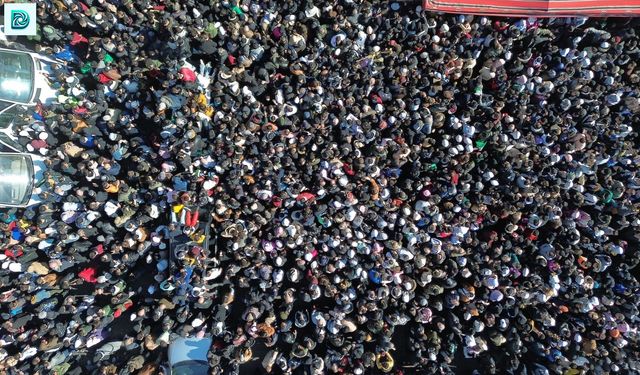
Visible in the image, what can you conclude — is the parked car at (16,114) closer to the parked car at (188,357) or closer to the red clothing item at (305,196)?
the parked car at (188,357)

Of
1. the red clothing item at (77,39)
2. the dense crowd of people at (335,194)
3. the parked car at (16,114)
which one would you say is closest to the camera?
the dense crowd of people at (335,194)

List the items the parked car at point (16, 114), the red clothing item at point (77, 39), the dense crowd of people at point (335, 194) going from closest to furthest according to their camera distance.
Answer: the dense crowd of people at point (335, 194)
the parked car at point (16, 114)
the red clothing item at point (77, 39)

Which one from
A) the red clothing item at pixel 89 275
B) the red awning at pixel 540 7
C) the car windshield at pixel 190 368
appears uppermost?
the red awning at pixel 540 7

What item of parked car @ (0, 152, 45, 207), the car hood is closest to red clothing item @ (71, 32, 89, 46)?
parked car @ (0, 152, 45, 207)

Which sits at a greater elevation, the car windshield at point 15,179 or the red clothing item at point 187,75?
the red clothing item at point 187,75

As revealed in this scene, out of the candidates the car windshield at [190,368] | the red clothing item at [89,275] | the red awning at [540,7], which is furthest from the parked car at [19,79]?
the red awning at [540,7]

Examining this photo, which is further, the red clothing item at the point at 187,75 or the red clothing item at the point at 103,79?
the red clothing item at the point at 103,79

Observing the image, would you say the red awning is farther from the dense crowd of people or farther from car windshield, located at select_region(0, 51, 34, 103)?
car windshield, located at select_region(0, 51, 34, 103)
